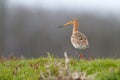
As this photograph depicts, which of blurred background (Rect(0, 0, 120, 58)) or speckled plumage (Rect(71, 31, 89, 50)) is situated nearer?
speckled plumage (Rect(71, 31, 89, 50))

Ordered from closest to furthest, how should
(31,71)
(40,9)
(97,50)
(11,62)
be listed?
(31,71)
(11,62)
(97,50)
(40,9)

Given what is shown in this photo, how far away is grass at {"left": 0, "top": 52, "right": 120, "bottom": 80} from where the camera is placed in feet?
35.1

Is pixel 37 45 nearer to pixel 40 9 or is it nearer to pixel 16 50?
pixel 16 50

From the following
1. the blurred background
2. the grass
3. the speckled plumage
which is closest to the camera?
the grass

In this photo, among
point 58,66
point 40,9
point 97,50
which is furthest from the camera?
point 40,9

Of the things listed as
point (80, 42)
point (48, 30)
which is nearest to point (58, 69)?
point (80, 42)

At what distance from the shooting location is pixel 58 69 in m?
11.2

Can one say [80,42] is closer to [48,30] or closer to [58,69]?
[58,69]

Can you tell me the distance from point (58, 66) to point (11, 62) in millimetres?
2329

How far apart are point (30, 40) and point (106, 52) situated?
6.36 meters

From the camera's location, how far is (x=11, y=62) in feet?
44.4

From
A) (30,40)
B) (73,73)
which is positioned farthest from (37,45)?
(73,73)

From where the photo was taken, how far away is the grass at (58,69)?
10711mm

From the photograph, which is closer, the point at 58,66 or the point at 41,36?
the point at 58,66
